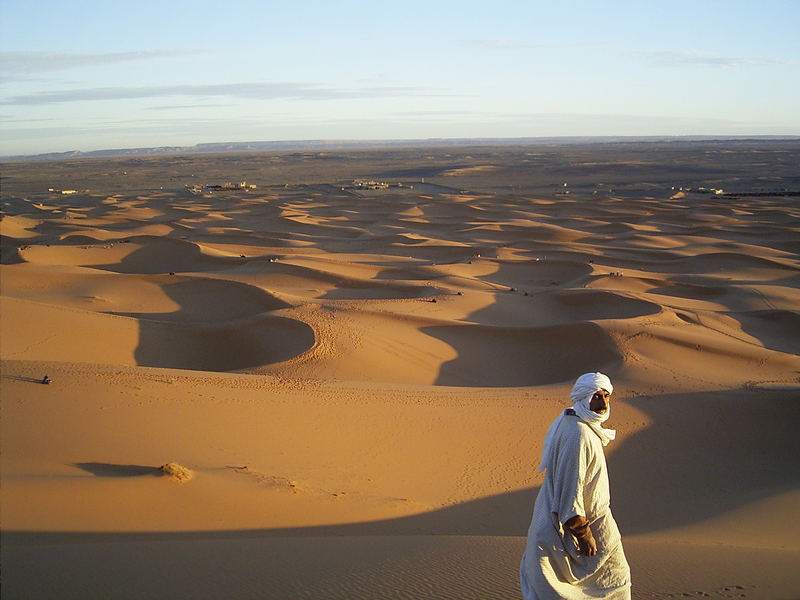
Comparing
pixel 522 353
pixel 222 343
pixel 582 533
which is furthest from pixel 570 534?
pixel 222 343

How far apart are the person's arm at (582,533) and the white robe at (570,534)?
0.03 m

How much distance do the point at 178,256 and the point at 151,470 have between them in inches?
758

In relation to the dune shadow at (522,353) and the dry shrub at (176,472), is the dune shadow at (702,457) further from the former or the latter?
the dry shrub at (176,472)

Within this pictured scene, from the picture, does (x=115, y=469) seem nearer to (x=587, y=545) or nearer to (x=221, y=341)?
(x=587, y=545)

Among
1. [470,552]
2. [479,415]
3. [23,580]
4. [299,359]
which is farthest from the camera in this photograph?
[299,359]

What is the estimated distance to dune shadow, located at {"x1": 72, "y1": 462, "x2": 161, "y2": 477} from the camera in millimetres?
6066

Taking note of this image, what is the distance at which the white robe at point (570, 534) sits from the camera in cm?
356

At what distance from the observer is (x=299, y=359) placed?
11.5m

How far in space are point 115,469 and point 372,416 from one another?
330 centimetres

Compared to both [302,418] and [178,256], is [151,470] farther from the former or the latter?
[178,256]

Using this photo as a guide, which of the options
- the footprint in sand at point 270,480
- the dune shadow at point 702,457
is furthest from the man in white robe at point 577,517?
the footprint in sand at point 270,480

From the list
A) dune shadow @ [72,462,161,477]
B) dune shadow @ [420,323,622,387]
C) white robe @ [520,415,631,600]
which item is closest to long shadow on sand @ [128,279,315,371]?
dune shadow @ [420,323,622,387]

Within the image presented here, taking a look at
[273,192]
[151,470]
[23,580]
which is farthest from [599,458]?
[273,192]

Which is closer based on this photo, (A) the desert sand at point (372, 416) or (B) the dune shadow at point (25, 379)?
(A) the desert sand at point (372, 416)
